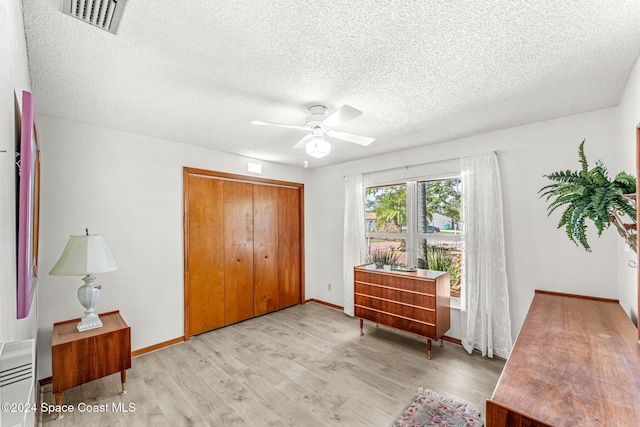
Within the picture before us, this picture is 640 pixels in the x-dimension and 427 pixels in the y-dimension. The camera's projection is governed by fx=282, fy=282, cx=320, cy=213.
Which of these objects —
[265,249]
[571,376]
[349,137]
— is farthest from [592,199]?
[265,249]

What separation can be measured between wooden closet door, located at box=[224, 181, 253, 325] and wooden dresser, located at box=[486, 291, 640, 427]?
3.39m

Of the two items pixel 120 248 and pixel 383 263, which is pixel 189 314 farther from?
pixel 383 263

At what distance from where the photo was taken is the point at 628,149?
1993mm

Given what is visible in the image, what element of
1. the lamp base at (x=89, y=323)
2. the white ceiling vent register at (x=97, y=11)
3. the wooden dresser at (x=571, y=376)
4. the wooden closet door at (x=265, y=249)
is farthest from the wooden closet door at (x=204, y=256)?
the wooden dresser at (x=571, y=376)

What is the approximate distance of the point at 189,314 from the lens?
3.55m

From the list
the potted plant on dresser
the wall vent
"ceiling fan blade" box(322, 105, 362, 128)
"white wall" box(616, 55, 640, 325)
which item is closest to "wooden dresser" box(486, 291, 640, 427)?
"white wall" box(616, 55, 640, 325)

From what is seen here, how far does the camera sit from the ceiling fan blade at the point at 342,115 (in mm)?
1893

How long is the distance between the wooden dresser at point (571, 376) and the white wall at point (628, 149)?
19cm

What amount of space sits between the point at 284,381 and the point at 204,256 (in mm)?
1902

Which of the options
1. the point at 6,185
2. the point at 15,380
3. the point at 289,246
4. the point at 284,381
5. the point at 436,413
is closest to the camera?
the point at 15,380

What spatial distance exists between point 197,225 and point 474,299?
11.3ft

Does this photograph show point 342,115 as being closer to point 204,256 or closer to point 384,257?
point 384,257

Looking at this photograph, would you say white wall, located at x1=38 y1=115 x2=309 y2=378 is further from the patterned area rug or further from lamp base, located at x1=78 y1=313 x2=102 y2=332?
the patterned area rug

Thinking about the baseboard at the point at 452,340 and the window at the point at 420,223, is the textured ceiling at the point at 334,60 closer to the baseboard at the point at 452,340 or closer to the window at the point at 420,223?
the window at the point at 420,223
